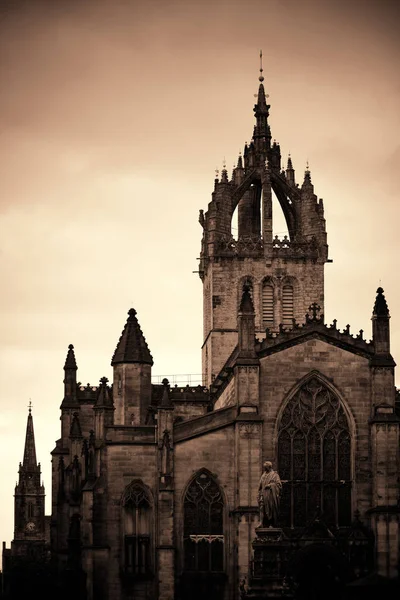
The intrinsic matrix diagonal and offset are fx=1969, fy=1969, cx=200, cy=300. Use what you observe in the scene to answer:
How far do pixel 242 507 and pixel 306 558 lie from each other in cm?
424

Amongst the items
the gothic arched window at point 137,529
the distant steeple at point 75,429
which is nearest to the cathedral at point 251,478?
the gothic arched window at point 137,529

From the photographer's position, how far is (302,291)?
417 ft

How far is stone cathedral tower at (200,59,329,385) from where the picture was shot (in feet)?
414

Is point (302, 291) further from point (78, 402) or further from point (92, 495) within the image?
point (92, 495)

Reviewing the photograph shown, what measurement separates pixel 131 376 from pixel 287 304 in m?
18.2

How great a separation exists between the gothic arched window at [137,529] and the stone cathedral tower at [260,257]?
953 inches

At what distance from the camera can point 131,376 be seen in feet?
367

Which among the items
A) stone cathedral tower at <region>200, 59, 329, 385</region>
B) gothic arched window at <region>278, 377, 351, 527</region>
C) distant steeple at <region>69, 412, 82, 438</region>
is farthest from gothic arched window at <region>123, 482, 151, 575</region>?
stone cathedral tower at <region>200, 59, 329, 385</region>

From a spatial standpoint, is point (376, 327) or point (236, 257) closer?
point (376, 327)

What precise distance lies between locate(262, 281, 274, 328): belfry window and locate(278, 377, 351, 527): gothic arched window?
22.5m

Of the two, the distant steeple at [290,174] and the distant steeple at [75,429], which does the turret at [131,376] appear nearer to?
the distant steeple at [75,429]

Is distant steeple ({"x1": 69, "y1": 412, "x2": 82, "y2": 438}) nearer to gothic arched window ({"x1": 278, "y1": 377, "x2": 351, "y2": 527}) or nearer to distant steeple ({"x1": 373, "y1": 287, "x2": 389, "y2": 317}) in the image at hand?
gothic arched window ({"x1": 278, "y1": 377, "x2": 351, "y2": 527})

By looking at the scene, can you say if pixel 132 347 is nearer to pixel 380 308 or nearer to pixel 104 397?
pixel 104 397

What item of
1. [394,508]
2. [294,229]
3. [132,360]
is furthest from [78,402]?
[394,508]
